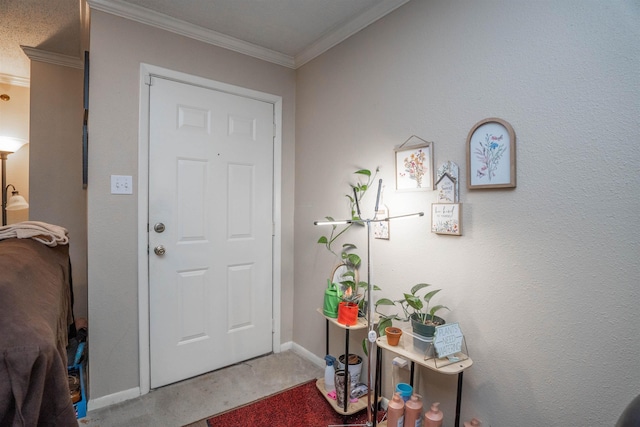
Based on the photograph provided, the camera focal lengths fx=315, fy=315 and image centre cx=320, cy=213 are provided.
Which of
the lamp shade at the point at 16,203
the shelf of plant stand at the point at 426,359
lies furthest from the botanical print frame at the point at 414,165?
the lamp shade at the point at 16,203

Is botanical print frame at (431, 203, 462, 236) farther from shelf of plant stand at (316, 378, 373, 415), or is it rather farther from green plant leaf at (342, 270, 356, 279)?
shelf of plant stand at (316, 378, 373, 415)

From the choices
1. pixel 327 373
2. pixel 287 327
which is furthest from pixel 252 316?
pixel 327 373

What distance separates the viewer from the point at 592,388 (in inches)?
43.6

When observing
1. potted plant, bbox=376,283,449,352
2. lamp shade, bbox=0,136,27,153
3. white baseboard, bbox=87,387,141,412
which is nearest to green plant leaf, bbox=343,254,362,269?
potted plant, bbox=376,283,449,352

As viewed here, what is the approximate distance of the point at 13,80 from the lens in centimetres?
323

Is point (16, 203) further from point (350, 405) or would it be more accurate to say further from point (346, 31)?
point (350, 405)

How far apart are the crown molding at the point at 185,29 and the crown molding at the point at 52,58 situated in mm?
1281

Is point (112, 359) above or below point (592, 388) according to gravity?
below

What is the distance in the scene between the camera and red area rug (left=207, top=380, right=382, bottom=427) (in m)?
1.73

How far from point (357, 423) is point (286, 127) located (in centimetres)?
210

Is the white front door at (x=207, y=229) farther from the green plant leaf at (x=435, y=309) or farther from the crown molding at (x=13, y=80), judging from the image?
the crown molding at (x=13, y=80)

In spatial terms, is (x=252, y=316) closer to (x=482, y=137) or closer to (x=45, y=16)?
(x=482, y=137)

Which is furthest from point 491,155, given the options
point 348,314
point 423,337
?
point 348,314

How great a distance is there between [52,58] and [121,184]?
6.25 feet
